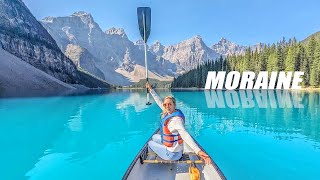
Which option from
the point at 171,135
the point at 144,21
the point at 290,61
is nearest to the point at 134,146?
the point at 144,21

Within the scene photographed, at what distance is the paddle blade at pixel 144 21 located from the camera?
22.2 m

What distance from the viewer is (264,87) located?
10919 centimetres

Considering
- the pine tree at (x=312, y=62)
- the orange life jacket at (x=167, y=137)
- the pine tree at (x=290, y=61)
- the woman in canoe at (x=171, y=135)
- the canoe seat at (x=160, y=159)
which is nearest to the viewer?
the woman in canoe at (x=171, y=135)

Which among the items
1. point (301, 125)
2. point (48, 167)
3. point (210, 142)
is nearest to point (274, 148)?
point (210, 142)

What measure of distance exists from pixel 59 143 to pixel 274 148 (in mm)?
16838

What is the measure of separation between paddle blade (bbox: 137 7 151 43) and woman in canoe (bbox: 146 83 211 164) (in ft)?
44.1

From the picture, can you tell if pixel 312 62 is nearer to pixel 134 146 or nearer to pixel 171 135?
pixel 134 146

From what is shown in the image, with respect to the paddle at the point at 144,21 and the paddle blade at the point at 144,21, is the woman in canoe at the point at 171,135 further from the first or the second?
the paddle blade at the point at 144,21

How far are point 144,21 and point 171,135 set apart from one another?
1476cm

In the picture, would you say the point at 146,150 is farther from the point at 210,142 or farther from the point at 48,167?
the point at 210,142

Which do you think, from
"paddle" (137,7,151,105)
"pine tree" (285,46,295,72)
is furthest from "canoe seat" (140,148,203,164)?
"pine tree" (285,46,295,72)

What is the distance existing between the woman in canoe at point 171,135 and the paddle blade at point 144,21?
13450 mm

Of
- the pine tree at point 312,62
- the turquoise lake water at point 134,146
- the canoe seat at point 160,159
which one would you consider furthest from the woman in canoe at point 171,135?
the pine tree at point 312,62

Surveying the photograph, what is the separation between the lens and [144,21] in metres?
22.5
